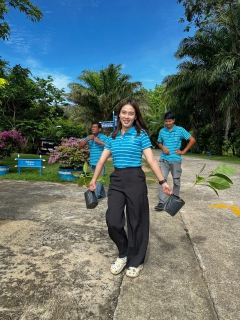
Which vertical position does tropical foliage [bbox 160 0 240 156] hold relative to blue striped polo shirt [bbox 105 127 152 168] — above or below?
above

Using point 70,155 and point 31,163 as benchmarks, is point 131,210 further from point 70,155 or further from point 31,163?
point 31,163

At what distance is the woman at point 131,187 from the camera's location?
251 centimetres

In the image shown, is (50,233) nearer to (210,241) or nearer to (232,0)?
(210,241)

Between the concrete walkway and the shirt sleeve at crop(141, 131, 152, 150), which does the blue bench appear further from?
the shirt sleeve at crop(141, 131, 152, 150)

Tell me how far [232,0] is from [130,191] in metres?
14.5

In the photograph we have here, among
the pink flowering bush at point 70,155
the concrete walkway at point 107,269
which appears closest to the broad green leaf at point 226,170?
the concrete walkway at point 107,269

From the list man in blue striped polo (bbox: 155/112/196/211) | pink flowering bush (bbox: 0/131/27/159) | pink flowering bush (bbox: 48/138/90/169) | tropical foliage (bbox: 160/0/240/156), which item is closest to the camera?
man in blue striped polo (bbox: 155/112/196/211)

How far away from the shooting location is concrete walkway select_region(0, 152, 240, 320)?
2.05 metres

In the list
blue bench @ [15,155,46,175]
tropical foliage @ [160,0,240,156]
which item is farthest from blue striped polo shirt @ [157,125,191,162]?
tropical foliage @ [160,0,240,156]

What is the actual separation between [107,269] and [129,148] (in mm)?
1204

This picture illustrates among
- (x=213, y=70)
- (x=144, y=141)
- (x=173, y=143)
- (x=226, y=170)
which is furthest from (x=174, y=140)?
(x=213, y=70)

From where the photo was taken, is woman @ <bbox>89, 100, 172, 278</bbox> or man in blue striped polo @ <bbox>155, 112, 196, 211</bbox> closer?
woman @ <bbox>89, 100, 172, 278</bbox>

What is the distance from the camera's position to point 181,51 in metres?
17.5

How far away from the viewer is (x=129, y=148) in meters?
2.52
